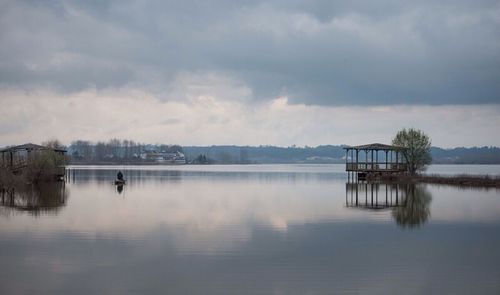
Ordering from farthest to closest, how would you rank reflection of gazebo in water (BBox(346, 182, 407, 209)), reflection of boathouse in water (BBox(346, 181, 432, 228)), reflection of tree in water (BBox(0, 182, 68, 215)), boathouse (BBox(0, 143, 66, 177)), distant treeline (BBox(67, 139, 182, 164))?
distant treeline (BBox(67, 139, 182, 164))
boathouse (BBox(0, 143, 66, 177))
reflection of gazebo in water (BBox(346, 182, 407, 209))
reflection of tree in water (BBox(0, 182, 68, 215))
reflection of boathouse in water (BBox(346, 181, 432, 228))

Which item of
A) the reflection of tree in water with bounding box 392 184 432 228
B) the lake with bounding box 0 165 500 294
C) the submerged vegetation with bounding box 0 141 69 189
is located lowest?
the lake with bounding box 0 165 500 294

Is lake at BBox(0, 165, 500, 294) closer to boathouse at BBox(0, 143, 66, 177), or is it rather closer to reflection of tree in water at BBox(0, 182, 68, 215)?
reflection of tree in water at BBox(0, 182, 68, 215)

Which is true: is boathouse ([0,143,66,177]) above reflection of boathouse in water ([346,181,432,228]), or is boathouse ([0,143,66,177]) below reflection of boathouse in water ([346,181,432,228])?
above

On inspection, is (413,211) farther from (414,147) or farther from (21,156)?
(21,156)

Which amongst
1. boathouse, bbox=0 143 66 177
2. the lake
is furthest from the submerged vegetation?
the lake

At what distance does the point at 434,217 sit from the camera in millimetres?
23156

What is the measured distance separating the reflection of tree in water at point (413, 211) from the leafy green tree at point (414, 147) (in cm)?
1933

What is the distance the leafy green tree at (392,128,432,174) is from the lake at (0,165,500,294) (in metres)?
25.1

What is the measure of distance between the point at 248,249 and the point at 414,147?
40.7 meters

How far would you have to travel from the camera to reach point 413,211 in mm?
25312

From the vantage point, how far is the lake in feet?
38.2

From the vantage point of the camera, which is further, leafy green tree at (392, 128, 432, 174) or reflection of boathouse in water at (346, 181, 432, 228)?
leafy green tree at (392, 128, 432, 174)

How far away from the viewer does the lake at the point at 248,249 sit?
38.2 feet

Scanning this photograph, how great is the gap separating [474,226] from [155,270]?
13202 mm
